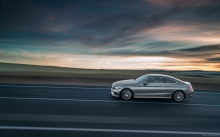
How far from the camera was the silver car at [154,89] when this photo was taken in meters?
12.4

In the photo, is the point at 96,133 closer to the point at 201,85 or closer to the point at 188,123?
the point at 188,123

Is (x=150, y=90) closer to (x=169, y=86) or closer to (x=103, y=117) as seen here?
(x=169, y=86)

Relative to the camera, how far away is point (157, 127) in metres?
7.72

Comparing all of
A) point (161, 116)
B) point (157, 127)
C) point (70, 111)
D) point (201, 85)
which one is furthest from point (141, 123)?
point (201, 85)

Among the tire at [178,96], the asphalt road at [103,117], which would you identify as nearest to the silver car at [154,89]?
the tire at [178,96]

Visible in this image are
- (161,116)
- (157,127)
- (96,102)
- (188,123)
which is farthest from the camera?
(96,102)

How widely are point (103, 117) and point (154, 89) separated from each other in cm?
457

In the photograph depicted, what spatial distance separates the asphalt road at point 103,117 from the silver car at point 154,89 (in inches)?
17.7

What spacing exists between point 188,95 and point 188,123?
461cm

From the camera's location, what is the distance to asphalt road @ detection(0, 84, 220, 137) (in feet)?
23.3

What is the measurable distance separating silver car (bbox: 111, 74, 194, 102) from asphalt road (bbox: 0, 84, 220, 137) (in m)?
0.45

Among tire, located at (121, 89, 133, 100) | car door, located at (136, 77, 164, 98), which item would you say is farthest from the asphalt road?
car door, located at (136, 77, 164, 98)

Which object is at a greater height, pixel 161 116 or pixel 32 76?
pixel 32 76

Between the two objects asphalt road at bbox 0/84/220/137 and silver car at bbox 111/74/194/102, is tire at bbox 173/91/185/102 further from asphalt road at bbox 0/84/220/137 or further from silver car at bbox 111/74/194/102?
asphalt road at bbox 0/84/220/137
